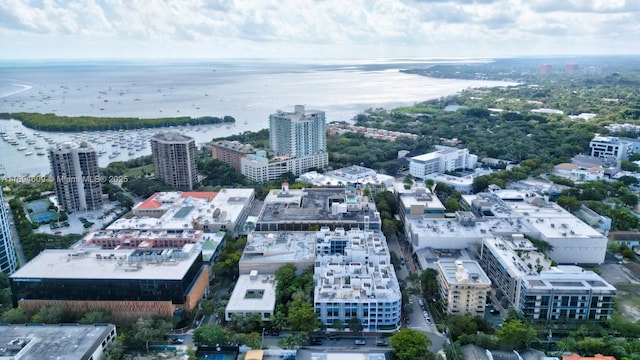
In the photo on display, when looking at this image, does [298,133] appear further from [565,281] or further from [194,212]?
[565,281]

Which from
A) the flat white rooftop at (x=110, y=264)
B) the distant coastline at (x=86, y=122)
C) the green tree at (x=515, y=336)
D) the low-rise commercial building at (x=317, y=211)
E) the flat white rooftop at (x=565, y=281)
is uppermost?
the distant coastline at (x=86, y=122)

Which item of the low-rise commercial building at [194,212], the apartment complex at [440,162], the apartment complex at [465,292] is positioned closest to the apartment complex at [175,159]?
the low-rise commercial building at [194,212]

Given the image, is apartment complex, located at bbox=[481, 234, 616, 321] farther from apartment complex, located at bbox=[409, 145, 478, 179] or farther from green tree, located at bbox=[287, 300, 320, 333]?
apartment complex, located at bbox=[409, 145, 478, 179]

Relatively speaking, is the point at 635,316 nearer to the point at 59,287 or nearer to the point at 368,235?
the point at 368,235

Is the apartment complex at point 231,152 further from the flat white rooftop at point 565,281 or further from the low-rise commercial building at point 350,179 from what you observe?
the flat white rooftop at point 565,281

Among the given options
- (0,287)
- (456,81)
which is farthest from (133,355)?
(456,81)
